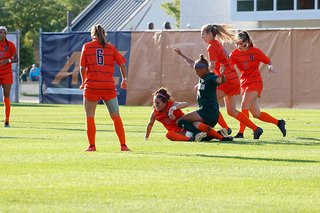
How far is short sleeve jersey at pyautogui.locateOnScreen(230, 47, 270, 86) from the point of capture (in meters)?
9.37

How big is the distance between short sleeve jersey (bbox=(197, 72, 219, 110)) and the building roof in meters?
41.4

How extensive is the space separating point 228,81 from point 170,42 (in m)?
12.0

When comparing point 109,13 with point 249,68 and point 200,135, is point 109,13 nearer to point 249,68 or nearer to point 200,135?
point 249,68

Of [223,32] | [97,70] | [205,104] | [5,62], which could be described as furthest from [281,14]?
[97,70]

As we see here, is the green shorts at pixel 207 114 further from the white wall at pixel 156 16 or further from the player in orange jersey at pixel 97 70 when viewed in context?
the white wall at pixel 156 16

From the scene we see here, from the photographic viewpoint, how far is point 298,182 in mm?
5004

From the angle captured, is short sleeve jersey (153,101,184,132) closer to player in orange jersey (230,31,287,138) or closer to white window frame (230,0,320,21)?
player in orange jersey (230,31,287,138)

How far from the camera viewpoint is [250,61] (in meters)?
9.37

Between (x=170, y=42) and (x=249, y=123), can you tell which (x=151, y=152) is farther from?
(x=170, y=42)

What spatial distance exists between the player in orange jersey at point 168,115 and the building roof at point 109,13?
41.1m

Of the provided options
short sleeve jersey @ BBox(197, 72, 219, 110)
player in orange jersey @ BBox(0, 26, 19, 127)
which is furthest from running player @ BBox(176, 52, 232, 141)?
player in orange jersey @ BBox(0, 26, 19, 127)

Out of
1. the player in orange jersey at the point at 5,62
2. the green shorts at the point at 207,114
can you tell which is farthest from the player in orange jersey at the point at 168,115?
the player in orange jersey at the point at 5,62

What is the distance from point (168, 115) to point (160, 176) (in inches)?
126

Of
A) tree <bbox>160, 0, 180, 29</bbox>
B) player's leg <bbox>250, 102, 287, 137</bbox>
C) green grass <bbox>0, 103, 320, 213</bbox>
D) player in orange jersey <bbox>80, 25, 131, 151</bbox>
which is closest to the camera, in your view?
green grass <bbox>0, 103, 320, 213</bbox>
